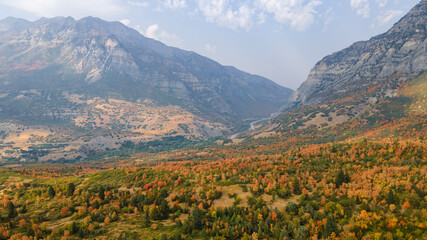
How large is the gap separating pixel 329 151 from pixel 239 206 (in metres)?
29.6

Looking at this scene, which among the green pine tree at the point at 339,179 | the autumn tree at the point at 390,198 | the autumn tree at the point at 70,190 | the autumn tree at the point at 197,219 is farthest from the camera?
the autumn tree at the point at 70,190

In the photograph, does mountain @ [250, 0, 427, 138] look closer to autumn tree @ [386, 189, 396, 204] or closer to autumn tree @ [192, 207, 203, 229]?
autumn tree @ [386, 189, 396, 204]

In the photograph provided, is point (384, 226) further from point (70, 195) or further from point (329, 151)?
point (70, 195)

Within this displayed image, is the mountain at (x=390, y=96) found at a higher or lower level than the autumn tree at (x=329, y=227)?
higher

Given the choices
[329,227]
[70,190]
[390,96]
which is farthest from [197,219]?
[390,96]

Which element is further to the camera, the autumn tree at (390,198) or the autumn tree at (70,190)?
the autumn tree at (70,190)

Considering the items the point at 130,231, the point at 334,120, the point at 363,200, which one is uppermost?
the point at 334,120

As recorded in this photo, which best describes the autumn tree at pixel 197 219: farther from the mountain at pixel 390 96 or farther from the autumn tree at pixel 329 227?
Answer: the mountain at pixel 390 96

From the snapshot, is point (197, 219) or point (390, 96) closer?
point (197, 219)

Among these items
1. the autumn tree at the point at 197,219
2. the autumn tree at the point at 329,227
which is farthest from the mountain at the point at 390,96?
the autumn tree at the point at 197,219

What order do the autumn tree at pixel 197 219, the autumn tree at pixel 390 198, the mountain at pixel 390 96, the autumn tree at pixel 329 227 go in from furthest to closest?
the mountain at pixel 390 96
the autumn tree at pixel 197 219
the autumn tree at pixel 390 198
the autumn tree at pixel 329 227

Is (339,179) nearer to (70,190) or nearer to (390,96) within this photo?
(70,190)

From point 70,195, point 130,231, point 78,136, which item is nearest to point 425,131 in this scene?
point 130,231

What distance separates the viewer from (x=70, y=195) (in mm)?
43750
